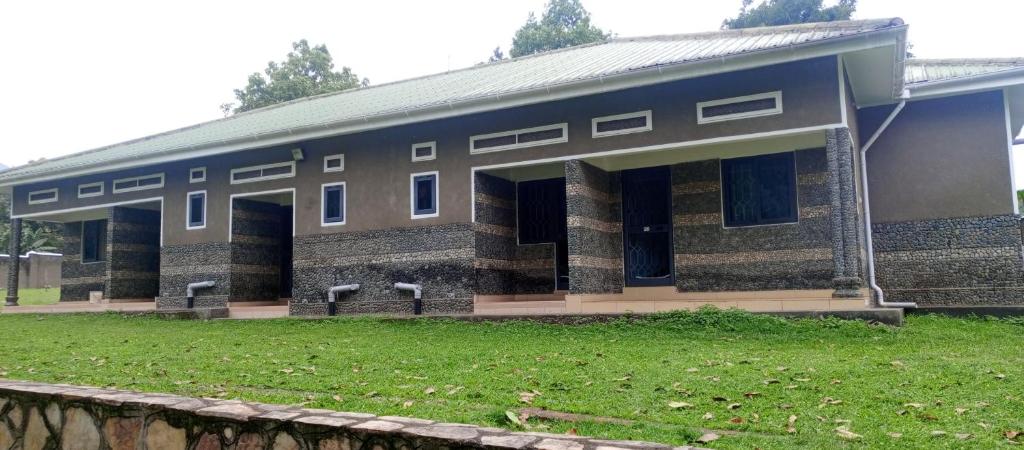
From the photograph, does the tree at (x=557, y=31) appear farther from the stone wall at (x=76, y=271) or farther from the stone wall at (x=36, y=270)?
the stone wall at (x=36, y=270)

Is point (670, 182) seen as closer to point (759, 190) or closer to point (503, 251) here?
point (759, 190)

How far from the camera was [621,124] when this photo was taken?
42.1 feet

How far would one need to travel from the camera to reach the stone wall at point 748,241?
12.8 meters

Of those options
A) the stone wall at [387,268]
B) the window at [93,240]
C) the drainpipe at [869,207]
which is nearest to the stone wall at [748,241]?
the drainpipe at [869,207]

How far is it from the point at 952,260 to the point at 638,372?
8.62 meters

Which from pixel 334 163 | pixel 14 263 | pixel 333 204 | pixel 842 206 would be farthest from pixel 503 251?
pixel 14 263

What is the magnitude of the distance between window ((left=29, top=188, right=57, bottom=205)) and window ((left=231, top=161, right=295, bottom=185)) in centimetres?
646

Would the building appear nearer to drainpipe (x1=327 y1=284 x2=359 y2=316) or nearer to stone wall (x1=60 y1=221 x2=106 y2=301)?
drainpipe (x1=327 y1=284 x2=359 y2=316)

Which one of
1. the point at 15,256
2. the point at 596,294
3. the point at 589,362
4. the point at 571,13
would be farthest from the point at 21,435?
the point at 571,13

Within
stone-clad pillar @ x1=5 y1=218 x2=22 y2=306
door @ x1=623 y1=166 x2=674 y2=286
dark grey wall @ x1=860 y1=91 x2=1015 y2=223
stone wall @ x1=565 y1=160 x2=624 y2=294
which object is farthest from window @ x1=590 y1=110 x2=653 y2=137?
stone-clad pillar @ x1=5 y1=218 x2=22 y2=306

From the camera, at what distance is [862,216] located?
13.4m

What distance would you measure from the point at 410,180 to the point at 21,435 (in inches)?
398

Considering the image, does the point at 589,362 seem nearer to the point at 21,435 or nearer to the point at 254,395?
the point at 254,395

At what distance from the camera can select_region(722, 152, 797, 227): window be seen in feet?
43.2
